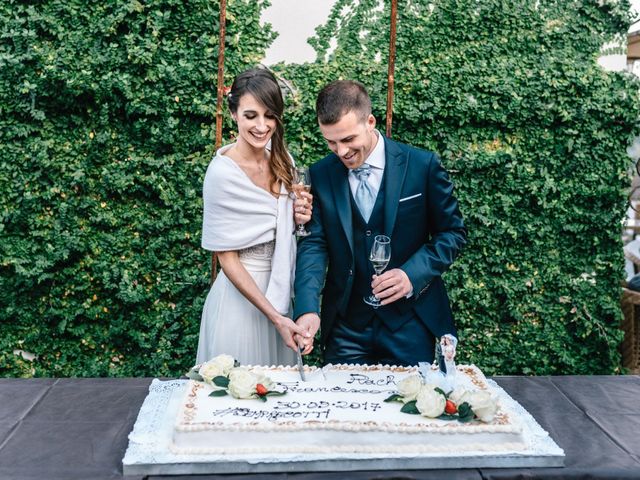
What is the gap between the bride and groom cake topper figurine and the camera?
9.38ft

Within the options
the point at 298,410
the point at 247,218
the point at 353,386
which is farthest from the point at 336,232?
the point at 298,410

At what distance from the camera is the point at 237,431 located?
1.96m

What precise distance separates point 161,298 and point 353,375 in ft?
7.90

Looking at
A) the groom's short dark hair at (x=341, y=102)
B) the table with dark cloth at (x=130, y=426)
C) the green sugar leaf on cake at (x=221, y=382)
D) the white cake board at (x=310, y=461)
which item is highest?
the groom's short dark hair at (x=341, y=102)

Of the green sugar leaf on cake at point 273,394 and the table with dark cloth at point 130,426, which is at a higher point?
the green sugar leaf on cake at point 273,394

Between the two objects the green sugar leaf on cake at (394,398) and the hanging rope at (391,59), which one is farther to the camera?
the hanging rope at (391,59)

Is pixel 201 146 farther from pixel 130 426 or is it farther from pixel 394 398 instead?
pixel 394 398

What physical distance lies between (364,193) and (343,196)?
0.31 feet

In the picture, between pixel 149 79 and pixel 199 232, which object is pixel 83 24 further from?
pixel 199 232

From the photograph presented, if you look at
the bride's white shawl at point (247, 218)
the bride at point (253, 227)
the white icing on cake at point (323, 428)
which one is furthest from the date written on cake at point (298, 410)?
the bride's white shawl at point (247, 218)

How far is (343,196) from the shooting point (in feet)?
9.53

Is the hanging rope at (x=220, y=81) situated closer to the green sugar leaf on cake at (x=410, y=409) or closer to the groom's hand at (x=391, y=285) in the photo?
the groom's hand at (x=391, y=285)

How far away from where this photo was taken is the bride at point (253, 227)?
113 inches

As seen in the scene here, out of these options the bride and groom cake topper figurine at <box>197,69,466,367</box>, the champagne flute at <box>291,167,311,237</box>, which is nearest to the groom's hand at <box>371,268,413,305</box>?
the bride and groom cake topper figurine at <box>197,69,466,367</box>
